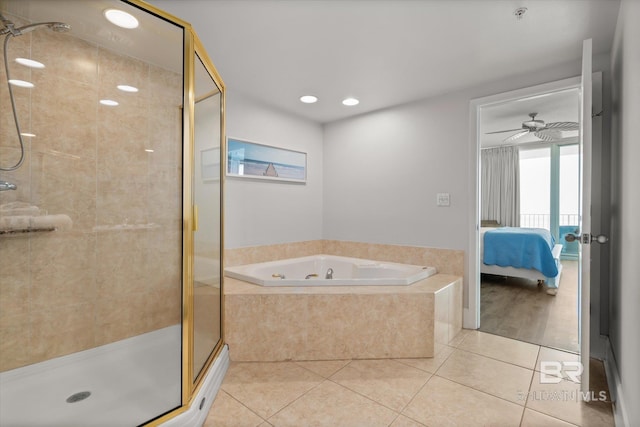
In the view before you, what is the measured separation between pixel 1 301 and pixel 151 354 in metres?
0.82

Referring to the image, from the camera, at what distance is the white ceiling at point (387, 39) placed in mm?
1766

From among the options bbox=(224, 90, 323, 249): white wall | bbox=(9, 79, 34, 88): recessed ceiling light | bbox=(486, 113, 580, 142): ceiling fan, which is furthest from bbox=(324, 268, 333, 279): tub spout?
bbox=(486, 113, 580, 142): ceiling fan

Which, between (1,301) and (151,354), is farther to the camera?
(151,354)

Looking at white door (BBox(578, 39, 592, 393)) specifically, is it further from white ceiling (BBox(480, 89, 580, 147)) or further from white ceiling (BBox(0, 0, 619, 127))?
white ceiling (BBox(480, 89, 580, 147))

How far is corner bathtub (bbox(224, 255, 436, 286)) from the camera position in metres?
2.43

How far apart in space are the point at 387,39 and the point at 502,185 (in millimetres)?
5621

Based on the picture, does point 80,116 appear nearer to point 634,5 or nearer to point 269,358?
point 269,358

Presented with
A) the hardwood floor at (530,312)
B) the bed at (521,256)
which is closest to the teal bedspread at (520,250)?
the bed at (521,256)

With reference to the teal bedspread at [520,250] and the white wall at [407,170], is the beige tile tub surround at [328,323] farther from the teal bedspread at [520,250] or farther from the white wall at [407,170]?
the teal bedspread at [520,250]

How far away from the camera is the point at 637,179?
1315 mm

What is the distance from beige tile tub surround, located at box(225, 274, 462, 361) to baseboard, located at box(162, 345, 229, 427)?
18 cm

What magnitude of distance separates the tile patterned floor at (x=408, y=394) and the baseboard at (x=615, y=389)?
51mm

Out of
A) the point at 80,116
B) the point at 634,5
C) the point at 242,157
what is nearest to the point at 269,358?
the point at 242,157

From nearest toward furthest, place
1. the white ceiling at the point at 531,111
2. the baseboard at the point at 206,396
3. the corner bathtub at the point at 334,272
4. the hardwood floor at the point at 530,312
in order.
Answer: the baseboard at the point at 206,396, the corner bathtub at the point at 334,272, the hardwood floor at the point at 530,312, the white ceiling at the point at 531,111
